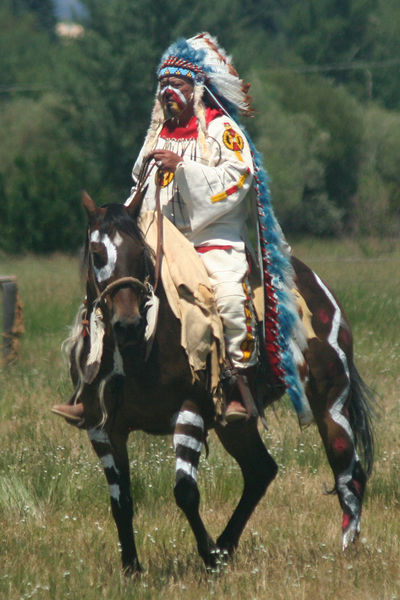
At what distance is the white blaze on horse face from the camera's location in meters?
4.91

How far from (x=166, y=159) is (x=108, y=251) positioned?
74 centimetres

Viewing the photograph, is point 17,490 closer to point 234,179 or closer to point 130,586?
point 130,586

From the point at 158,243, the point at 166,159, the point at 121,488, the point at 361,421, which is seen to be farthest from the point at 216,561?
the point at 166,159

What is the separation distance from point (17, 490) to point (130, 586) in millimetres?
1751

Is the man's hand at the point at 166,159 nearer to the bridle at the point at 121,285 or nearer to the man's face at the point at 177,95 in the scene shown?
the man's face at the point at 177,95

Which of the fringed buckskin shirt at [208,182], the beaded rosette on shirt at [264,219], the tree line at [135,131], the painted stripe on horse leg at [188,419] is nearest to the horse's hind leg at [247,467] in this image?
the beaded rosette on shirt at [264,219]

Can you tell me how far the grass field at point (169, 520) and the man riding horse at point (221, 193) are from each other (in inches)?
33.0

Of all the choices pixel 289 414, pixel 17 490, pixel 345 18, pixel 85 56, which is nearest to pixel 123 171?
pixel 85 56

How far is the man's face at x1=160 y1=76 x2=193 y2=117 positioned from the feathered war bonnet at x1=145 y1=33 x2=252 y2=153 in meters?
0.03

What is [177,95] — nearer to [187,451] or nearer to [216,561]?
[187,451]

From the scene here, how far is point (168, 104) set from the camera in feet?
18.7

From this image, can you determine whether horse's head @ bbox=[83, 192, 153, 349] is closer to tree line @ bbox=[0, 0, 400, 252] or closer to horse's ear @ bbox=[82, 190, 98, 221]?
horse's ear @ bbox=[82, 190, 98, 221]

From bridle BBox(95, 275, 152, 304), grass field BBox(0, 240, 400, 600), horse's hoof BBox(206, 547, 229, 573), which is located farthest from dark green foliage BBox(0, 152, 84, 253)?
bridle BBox(95, 275, 152, 304)

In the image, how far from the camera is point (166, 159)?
214 inches
